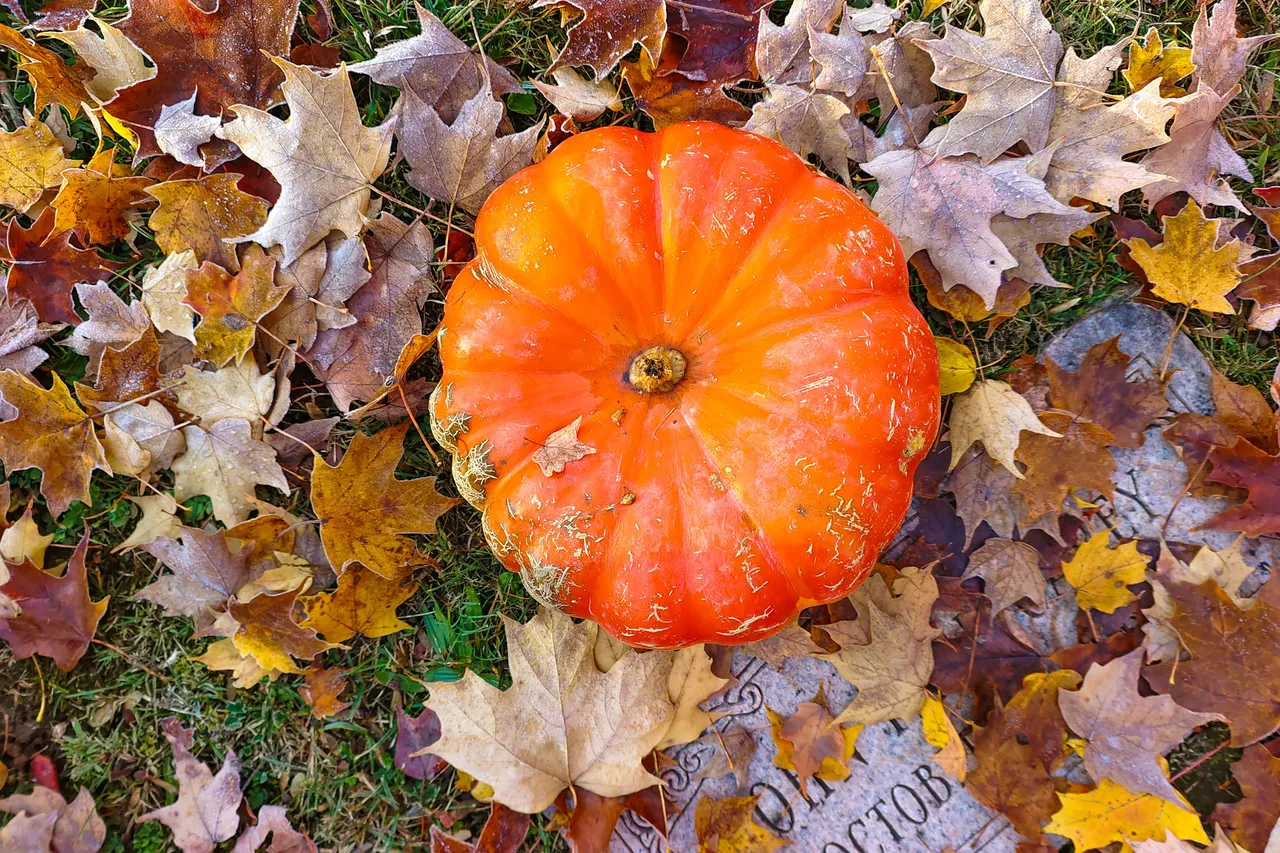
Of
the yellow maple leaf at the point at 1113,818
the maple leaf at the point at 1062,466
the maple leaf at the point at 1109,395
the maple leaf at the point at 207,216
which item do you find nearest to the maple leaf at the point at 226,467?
the maple leaf at the point at 207,216

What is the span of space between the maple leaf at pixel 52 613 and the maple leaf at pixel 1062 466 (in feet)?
9.96

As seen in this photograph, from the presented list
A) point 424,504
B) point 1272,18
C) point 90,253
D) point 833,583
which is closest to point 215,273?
point 90,253

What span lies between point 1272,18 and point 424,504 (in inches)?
128

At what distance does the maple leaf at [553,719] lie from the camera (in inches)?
96.3

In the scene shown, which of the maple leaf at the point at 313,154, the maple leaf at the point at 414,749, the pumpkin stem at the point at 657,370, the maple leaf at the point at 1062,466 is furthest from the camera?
the maple leaf at the point at 414,749

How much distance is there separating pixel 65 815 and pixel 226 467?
1.26m

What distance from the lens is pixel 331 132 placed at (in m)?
2.44

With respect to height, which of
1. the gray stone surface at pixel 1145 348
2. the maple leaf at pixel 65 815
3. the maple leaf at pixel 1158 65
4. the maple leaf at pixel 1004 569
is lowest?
the maple leaf at pixel 65 815

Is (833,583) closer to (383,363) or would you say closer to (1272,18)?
(383,363)

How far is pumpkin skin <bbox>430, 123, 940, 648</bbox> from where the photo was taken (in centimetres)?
198

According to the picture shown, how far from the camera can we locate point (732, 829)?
262 centimetres

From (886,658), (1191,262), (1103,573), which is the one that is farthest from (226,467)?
(1191,262)

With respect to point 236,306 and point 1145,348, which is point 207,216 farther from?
point 1145,348

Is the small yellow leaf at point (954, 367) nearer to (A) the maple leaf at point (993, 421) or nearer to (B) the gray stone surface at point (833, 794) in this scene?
(A) the maple leaf at point (993, 421)
